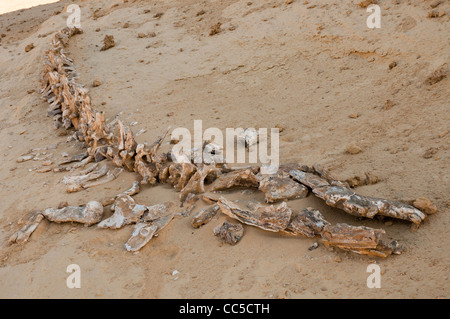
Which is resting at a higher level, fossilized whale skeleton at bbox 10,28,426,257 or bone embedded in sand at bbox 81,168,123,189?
fossilized whale skeleton at bbox 10,28,426,257

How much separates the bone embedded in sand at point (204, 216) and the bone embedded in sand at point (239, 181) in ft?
1.03

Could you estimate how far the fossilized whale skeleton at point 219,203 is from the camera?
99.3 inches

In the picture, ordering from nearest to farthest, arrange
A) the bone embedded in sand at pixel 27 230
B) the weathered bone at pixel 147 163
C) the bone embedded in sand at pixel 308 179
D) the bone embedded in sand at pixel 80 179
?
the bone embedded in sand at pixel 308 179, the bone embedded in sand at pixel 27 230, the weathered bone at pixel 147 163, the bone embedded in sand at pixel 80 179

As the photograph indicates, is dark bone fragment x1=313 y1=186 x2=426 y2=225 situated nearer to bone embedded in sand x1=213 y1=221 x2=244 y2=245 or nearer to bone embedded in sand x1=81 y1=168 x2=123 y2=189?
bone embedded in sand x1=213 y1=221 x2=244 y2=245

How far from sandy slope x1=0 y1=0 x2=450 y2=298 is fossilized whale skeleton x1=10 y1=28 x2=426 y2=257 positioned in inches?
3.5

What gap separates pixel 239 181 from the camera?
11.0 ft

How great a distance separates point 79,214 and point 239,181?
1.52 m

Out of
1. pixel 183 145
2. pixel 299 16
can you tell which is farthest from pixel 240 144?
pixel 299 16

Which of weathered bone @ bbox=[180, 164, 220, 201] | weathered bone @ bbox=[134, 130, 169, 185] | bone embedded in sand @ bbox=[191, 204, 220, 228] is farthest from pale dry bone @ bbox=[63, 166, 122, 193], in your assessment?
bone embedded in sand @ bbox=[191, 204, 220, 228]

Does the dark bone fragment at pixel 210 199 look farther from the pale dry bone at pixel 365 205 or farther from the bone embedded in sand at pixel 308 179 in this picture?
the pale dry bone at pixel 365 205

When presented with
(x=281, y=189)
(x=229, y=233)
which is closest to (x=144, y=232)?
(x=229, y=233)

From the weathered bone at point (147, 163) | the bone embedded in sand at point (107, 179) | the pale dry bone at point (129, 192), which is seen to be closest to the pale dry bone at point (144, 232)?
the pale dry bone at point (129, 192)

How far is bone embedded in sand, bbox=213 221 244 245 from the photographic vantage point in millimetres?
2773

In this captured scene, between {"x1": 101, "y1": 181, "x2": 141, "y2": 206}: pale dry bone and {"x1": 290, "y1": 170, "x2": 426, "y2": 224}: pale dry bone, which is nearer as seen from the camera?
{"x1": 290, "y1": 170, "x2": 426, "y2": 224}: pale dry bone
